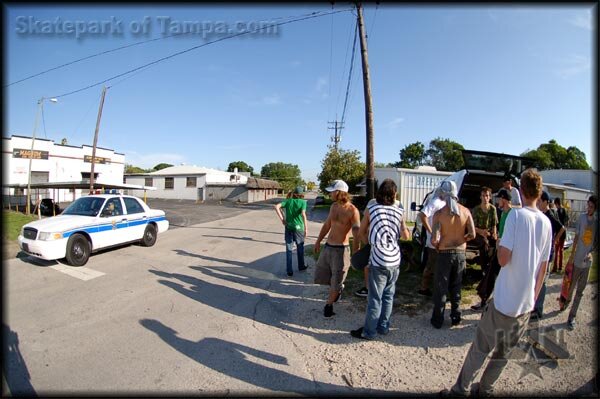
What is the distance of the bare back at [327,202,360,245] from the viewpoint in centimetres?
409

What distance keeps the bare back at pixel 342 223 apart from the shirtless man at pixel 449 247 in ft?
3.64

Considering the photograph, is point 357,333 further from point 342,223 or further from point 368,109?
point 368,109

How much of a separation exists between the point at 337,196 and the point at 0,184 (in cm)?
374

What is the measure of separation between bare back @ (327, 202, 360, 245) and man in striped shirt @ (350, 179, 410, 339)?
0.52 m

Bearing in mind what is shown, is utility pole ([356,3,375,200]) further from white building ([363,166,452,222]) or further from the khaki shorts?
white building ([363,166,452,222])

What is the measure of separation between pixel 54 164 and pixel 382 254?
33.2 m

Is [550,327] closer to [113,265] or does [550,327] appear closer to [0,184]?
[0,184]

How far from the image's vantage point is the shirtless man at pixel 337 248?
160 inches

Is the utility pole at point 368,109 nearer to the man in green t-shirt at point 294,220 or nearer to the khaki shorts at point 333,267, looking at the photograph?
the man in green t-shirt at point 294,220

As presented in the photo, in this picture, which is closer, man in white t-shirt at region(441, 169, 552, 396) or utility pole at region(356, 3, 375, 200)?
man in white t-shirt at region(441, 169, 552, 396)

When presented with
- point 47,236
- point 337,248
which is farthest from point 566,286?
point 47,236

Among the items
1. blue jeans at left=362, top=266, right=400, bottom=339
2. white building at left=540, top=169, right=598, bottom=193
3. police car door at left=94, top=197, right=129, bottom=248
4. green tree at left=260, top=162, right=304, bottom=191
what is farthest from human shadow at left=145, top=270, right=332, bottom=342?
green tree at left=260, top=162, right=304, bottom=191

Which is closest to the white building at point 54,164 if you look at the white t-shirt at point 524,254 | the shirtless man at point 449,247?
the shirtless man at point 449,247

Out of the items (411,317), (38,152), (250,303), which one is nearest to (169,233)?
(250,303)
